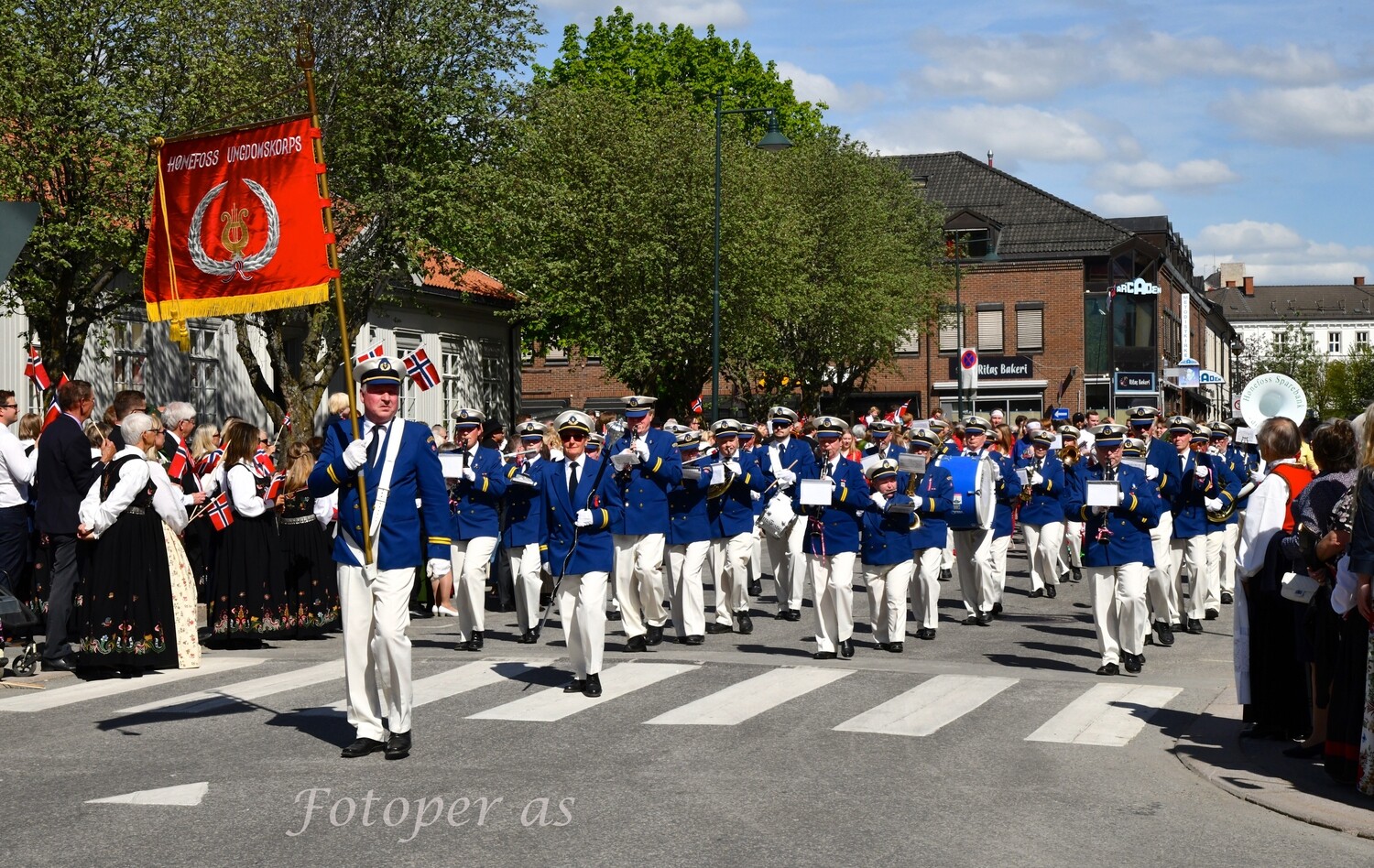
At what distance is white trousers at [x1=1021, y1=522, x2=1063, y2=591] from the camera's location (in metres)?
18.8

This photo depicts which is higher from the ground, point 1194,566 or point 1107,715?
point 1194,566

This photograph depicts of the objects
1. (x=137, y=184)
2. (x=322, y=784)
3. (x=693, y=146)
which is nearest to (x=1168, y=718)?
(x=322, y=784)

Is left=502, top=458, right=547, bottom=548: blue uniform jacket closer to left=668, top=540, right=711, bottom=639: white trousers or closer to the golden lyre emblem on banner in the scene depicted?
left=668, top=540, right=711, bottom=639: white trousers

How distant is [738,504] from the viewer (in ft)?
52.2

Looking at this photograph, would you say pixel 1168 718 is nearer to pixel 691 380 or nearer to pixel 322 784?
pixel 322 784

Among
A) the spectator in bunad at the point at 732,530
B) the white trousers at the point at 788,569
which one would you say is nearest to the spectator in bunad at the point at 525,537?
the spectator in bunad at the point at 732,530

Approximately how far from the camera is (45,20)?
2238 centimetres

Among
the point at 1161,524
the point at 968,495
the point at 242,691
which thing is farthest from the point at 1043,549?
the point at 242,691

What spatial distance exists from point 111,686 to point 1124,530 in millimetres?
7455

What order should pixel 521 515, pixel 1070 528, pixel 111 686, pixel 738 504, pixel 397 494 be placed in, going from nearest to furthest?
pixel 397 494
pixel 111 686
pixel 521 515
pixel 738 504
pixel 1070 528

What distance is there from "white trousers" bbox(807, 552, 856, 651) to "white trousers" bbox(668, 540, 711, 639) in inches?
Answer: 61.0

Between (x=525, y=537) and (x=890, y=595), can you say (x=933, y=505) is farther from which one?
(x=525, y=537)

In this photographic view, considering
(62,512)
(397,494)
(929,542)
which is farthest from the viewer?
(929,542)

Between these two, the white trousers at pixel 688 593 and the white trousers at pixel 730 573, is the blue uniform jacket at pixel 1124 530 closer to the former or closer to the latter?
the white trousers at pixel 688 593
